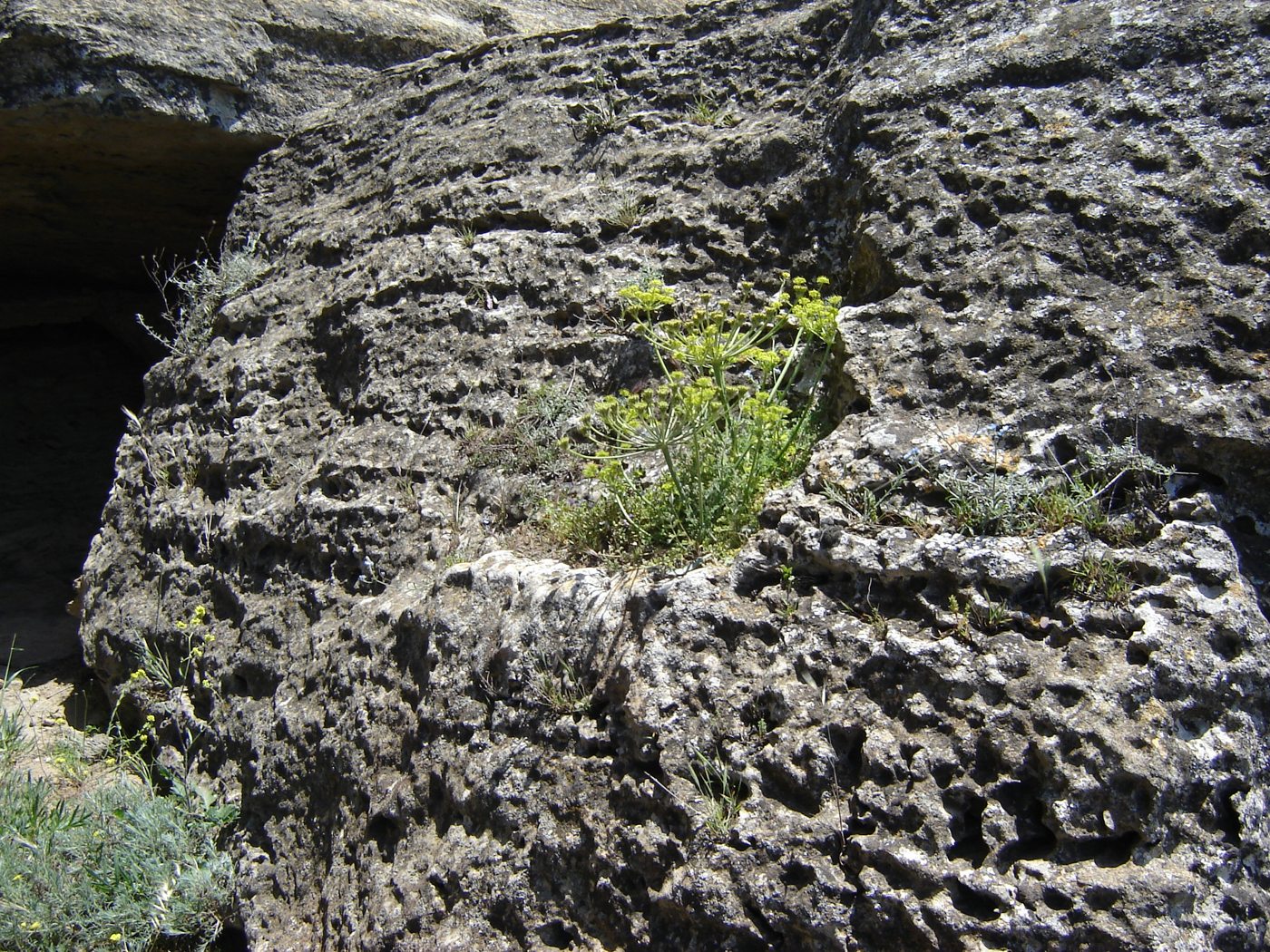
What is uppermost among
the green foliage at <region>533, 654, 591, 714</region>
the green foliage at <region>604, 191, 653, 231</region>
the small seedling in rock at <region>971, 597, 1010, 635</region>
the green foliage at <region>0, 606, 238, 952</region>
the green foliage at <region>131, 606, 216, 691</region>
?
the green foliage at <region>604, 191, 653, 231</region>

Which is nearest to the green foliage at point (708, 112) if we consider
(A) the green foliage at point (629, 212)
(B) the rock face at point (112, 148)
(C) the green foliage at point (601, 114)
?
(C) the green foliage at point (601, 114)

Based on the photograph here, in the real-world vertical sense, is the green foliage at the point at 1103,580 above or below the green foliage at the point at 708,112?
below

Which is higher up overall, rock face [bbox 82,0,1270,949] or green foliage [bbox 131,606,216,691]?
rock face [bbox 82,0,1270,949]

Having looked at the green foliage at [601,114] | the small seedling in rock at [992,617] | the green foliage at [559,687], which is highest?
the green foliage at [601,114]

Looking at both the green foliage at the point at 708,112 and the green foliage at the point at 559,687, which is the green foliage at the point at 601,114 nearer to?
the green foliage at the point at 708,112

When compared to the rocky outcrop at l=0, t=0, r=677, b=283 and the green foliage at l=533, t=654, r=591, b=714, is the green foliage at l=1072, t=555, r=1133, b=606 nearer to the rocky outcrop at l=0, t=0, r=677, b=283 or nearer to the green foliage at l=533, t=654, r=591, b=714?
the green foliage at l=533, t=654, r=591, b=714

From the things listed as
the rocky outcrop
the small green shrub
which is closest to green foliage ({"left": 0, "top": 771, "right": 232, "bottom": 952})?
the small green shrub

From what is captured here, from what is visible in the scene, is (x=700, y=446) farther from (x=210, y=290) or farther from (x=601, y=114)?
(x=210, y=290)

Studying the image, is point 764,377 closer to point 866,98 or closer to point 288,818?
point 866,98
